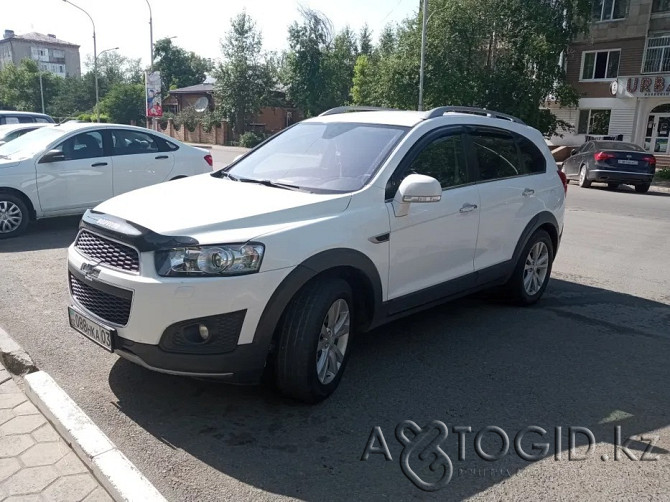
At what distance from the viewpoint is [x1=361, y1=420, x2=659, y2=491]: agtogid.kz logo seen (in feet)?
10.4

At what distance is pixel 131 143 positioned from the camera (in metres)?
9.58

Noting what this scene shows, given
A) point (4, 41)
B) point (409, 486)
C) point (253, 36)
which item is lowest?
point (409, 486)

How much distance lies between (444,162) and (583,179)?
16204 millimetres

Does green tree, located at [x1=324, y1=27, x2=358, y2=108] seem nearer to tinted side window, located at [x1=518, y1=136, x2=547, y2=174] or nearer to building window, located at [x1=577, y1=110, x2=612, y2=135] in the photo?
building window, located at [x1=577, y1=110, x2=612, y2=135]

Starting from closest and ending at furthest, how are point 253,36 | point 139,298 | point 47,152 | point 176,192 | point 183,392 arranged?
1. point 139,298
2. point 183,392
3. point 176,192
4. point 47,152
5. point 253,36

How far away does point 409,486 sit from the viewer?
3.01 metres

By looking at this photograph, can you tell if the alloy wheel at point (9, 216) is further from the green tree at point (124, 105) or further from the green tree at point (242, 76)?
the green tree at point (124, 105)

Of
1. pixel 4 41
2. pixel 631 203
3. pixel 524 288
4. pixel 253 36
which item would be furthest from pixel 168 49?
pixel 524 288

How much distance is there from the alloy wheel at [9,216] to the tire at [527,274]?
22.2ft

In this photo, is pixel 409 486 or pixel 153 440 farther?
pixel 153 440

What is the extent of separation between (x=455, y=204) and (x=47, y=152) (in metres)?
6.51

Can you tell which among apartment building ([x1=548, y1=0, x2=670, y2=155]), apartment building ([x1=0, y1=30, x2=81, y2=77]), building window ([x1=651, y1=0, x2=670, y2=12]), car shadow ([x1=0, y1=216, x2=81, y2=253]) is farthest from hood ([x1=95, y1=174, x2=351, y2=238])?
apartment building ([x1=0, y1=30, x2=81, y2=77])

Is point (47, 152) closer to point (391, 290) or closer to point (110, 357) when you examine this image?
point (110, 357)

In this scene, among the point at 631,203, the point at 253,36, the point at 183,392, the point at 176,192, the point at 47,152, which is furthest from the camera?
the point at 253,36
